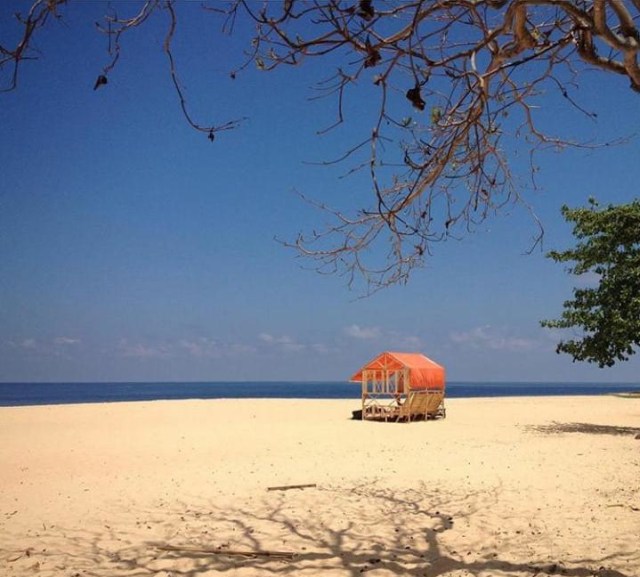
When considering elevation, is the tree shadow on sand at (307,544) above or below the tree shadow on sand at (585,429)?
above

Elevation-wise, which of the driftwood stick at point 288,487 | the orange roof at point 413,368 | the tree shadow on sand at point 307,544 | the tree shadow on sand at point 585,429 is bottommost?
the tree shadow on sand at point 585,429

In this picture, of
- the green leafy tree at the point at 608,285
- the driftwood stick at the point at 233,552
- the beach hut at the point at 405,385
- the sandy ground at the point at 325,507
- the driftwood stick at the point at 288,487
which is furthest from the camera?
the beach hut at the point at 405,385

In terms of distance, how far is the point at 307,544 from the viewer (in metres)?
6.89

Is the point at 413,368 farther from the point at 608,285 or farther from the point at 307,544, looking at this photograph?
the point at 307,544

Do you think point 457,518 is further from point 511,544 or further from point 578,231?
point 578,231

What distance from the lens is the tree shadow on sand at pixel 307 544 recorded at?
6.00 metres

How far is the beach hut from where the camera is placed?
2367 cm

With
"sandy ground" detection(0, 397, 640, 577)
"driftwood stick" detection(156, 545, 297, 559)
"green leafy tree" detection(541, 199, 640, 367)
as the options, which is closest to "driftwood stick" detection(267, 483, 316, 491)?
"sandy ground" detection(0, 397, 640, 577)

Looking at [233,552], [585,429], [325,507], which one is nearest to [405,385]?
[585,429]

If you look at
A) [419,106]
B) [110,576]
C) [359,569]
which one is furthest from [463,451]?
[419,106]

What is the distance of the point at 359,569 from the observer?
6.02 m

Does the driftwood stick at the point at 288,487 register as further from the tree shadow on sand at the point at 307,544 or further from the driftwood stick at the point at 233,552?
the driftwood stick at the point at 233,552

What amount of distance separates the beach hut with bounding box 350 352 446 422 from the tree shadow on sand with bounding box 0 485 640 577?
1467cm

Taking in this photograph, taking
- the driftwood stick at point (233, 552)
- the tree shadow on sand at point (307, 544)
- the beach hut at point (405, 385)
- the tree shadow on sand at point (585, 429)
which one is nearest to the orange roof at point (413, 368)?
the beach hut at point (405, 385)
